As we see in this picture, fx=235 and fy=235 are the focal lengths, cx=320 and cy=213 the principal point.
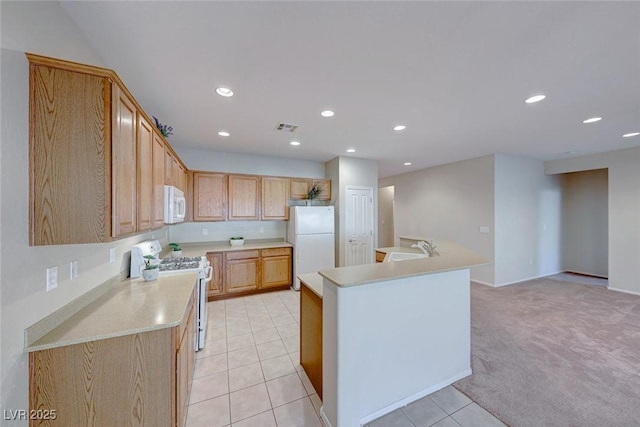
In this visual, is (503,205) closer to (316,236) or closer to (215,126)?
(316,236)

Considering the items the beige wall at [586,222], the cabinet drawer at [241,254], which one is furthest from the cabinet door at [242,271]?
the beige wall at [586,222]

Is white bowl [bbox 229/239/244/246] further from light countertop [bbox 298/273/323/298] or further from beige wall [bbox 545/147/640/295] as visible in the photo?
beige wall [bbox 545/147/640/295]

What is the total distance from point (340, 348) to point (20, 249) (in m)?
1.72

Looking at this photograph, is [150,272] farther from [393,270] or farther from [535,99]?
[535,99]

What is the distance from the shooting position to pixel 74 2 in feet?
4.18

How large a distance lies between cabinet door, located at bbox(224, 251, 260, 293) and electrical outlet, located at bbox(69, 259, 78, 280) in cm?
253

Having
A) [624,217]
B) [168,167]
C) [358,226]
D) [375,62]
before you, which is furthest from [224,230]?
[624,217]

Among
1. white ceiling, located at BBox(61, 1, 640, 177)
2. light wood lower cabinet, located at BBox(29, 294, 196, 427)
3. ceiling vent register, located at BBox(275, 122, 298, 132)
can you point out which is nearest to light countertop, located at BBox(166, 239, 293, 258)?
white ceiling, located at BBox(61, 1, 640, 177)

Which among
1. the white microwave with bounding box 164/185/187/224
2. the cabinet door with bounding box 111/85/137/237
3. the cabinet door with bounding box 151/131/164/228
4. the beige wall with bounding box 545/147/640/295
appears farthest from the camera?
the beige wall with bounding box 545/147/640/295

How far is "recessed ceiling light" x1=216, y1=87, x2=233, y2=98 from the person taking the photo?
7.05 feet

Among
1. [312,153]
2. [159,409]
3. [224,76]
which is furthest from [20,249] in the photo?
[312,153]

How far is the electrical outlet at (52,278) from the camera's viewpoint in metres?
1.25

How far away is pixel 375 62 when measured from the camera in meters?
1.76

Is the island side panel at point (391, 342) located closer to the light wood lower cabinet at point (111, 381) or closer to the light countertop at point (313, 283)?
the light countertop at point (313, 283)
